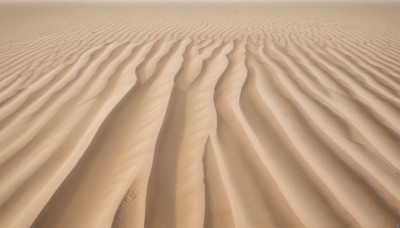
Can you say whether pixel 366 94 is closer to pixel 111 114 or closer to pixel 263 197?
pixel 263 197

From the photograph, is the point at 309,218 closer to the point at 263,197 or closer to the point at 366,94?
the point at 263,197

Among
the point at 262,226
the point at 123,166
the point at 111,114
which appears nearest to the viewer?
the point at 262,226

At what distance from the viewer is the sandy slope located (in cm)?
125

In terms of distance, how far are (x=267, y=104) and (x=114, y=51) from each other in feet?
8.49

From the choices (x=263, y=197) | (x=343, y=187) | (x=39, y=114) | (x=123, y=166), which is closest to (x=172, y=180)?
(x=123, y=166)

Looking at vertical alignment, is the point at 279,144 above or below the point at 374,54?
below

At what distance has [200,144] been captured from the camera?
167cm

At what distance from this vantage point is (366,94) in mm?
2375

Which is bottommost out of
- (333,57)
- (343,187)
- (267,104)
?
(343,187)

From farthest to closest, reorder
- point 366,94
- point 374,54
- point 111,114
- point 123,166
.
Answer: point 374,54 < point 366,94 < point 111,114 < point 123,166

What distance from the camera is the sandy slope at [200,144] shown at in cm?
125

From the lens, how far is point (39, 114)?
2.12m

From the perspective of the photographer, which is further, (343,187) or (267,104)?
(267,104)

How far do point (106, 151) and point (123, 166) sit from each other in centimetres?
20
